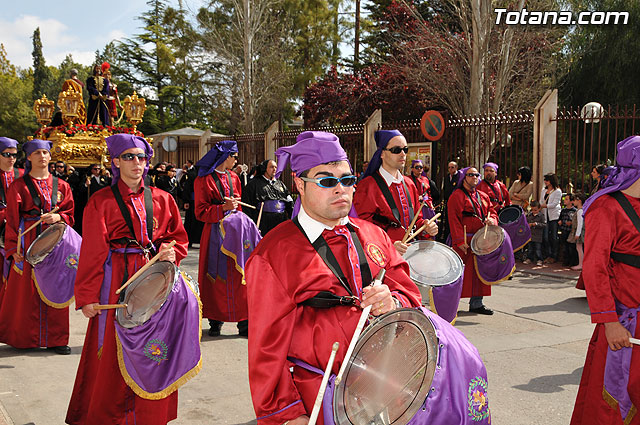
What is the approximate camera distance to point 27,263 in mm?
6887

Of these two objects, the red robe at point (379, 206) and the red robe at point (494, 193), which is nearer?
the red robe at point (379, 206)

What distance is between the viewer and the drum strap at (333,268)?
259 cm

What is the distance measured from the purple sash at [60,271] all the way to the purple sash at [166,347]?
2.40 meters

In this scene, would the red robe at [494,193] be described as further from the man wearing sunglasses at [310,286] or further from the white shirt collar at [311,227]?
the white shirt collar at [311,227]

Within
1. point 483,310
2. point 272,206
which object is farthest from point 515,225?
point 272,206

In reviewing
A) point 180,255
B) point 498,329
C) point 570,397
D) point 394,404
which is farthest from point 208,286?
point 394,404

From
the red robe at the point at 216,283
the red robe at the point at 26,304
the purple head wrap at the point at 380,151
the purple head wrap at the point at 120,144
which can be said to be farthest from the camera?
the red robe at the point at 216,283

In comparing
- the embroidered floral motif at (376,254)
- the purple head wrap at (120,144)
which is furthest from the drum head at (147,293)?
the embroidered floral motif at (376,254)

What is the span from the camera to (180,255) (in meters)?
4.84

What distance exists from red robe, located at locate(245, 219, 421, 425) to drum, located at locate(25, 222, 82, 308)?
169 inches

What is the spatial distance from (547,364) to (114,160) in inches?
177

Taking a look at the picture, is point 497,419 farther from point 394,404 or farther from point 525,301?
point 525,301

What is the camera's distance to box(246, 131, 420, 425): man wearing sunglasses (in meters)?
2.49

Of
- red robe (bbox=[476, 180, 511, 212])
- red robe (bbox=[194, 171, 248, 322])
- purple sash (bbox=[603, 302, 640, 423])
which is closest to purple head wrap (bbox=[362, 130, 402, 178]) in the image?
red robe (bbox=[194, 171, 248, 322])
